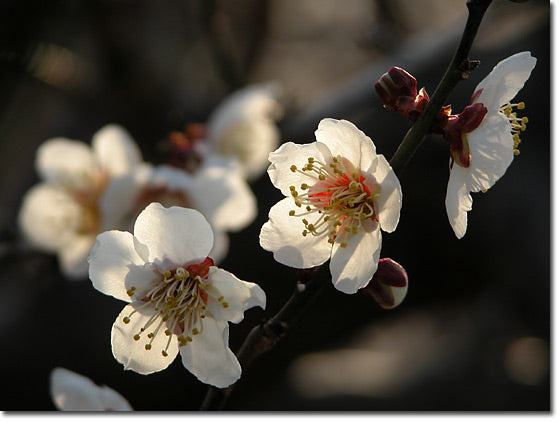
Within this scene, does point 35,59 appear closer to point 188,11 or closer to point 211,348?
point 188,11

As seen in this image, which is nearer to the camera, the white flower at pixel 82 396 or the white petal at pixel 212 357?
the white petal at pixel 212 357

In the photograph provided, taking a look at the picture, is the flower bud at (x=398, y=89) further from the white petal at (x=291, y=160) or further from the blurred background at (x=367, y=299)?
the blurred background at (x=367, y=299)

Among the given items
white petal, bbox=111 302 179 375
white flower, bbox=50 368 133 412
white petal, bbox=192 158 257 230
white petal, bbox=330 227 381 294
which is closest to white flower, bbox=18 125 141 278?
white petal, bbox=192 158 257 230

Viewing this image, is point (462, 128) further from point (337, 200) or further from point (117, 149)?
point (117, 149)

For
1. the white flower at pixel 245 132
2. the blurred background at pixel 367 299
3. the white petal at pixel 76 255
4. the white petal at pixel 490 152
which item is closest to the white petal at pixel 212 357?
the white petal at pixel 490 152

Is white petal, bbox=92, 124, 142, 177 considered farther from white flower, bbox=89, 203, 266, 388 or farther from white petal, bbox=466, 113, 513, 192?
white petal, bbox=466, 113, 513, 192

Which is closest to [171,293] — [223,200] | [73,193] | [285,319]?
[285,319]

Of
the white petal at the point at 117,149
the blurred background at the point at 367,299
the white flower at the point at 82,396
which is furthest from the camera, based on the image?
the blurred background at the point at 367,299
